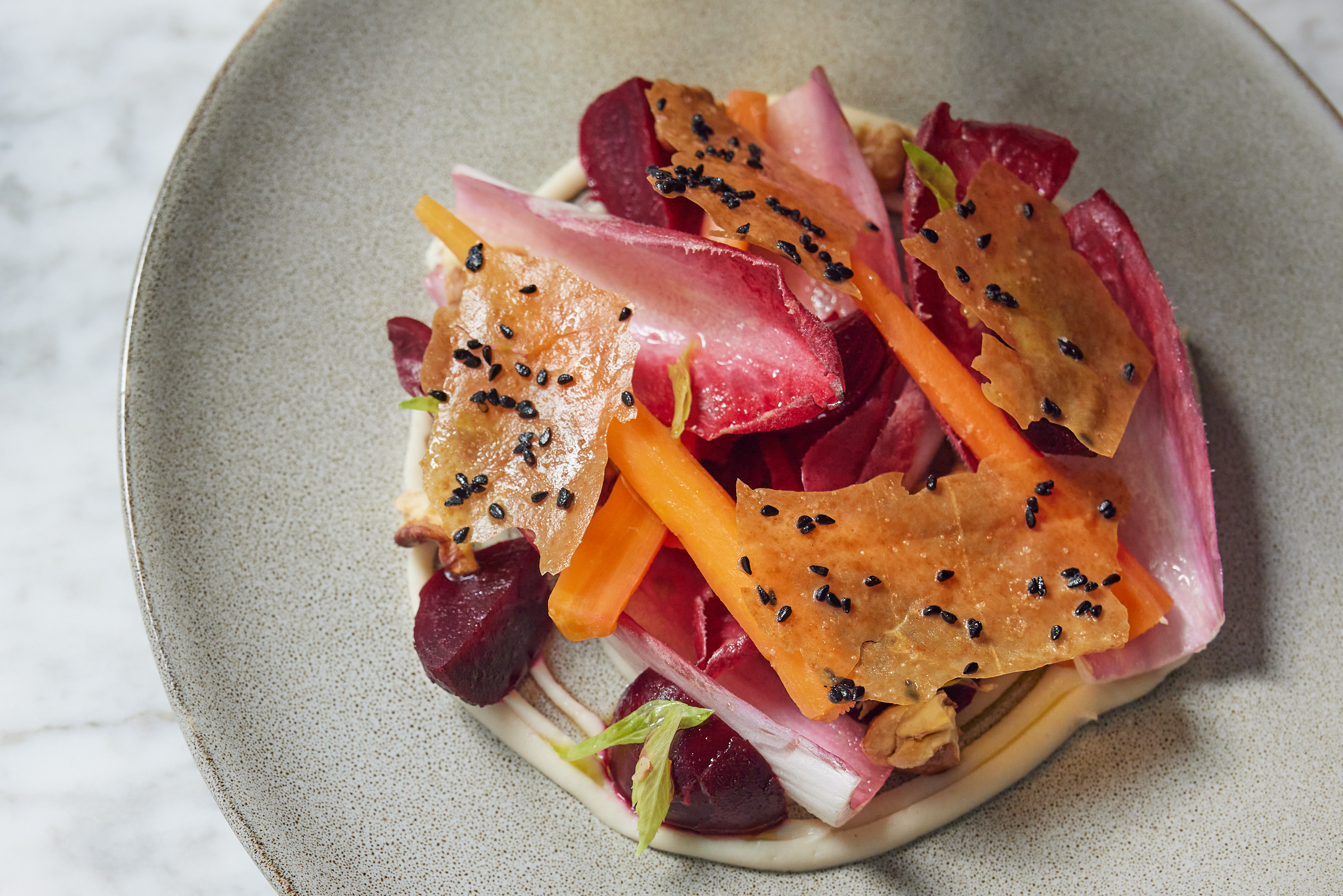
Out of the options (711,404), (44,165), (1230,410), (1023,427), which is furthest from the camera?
(44,165)

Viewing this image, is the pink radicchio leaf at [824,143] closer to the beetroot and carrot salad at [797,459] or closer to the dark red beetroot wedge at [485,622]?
the beetroot and carrot salad at [797,459]

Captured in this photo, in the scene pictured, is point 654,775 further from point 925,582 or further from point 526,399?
point 526,399

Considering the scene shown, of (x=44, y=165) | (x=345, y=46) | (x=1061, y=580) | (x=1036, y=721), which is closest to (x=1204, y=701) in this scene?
(x=1036, y=721)

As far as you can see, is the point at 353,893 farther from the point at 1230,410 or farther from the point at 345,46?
the point at 1230,410

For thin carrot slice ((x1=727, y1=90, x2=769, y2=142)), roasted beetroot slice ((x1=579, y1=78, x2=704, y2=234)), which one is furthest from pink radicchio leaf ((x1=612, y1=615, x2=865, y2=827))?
thin carrot slice ((x1=727, y1=90, x2=769, y2=142))

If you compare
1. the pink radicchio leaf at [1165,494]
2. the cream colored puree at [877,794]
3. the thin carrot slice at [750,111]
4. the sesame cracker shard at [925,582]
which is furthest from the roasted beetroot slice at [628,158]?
the pink radicchio leaf at [1165,494]

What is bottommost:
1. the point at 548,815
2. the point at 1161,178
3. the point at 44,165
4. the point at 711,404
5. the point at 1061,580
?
the point at 44,165
